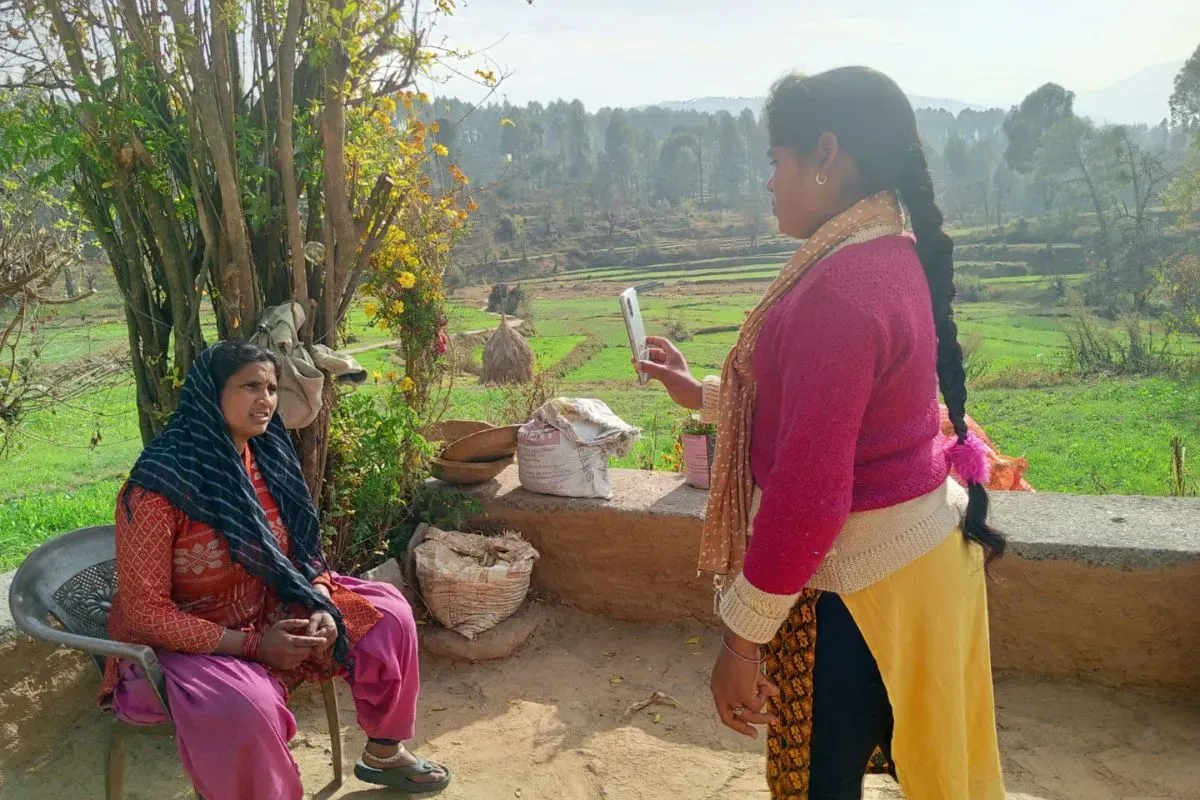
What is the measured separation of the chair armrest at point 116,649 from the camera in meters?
1.99

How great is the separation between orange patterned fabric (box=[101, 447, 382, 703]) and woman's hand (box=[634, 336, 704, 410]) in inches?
44.8

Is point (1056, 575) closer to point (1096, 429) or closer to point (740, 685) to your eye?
point (740, 685)

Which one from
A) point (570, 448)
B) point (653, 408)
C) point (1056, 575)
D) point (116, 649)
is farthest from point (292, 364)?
point (653, 408)

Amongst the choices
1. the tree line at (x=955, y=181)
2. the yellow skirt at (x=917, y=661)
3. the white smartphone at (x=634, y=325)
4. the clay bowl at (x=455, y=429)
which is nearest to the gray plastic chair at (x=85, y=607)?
the white smartphone at (x=634, y=325)

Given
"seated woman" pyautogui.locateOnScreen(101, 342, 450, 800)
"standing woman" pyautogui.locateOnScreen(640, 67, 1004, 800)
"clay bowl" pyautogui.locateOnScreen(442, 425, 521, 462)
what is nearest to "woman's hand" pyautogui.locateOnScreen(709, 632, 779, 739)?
"standing woman" pyautogui.locateOnScreen(640, 67, 1004, 800)

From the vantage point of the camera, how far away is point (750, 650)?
1.37 m

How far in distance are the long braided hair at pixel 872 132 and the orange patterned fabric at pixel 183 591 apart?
1676mm

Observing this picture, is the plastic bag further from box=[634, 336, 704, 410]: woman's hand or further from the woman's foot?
box=[634, 336, 704, 410]: woman's hand

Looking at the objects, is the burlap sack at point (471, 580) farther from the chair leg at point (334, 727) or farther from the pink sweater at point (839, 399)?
the pink sweater at point (839, 399)

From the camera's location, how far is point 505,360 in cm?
1627

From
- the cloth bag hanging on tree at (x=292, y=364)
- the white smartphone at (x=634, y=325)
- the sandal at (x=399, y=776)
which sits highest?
the white smartphone at (x=634, y=325)

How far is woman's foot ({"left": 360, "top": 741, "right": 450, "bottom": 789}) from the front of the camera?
8.32 feet

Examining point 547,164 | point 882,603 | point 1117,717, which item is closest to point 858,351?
point 882,603

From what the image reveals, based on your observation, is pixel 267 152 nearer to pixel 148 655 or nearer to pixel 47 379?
pixel 148 655
